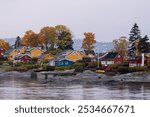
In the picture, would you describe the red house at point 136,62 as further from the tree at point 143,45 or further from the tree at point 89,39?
the tree at point 89,39

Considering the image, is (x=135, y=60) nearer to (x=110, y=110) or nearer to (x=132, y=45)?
(x=132, y=45)

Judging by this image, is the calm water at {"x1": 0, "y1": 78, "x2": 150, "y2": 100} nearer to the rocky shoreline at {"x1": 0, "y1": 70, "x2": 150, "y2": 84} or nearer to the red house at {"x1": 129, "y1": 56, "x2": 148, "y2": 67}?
the rocky shoreline at {"x1": 0, "y1": 70, "x2": 150, "y2": 84}

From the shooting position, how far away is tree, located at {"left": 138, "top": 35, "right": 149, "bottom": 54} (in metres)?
15.9

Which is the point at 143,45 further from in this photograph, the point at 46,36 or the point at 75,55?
the point at 46,36

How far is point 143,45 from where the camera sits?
16.1 metres

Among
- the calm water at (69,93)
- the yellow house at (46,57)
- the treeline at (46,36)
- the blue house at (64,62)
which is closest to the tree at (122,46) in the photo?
the blue house at (64,62)

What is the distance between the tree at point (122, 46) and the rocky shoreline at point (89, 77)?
333cm

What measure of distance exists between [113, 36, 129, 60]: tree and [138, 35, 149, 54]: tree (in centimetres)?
66

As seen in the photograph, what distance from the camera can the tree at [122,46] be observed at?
1646 centimetres

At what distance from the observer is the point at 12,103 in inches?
145

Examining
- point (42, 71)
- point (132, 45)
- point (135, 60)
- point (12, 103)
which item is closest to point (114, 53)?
point (132, 45)

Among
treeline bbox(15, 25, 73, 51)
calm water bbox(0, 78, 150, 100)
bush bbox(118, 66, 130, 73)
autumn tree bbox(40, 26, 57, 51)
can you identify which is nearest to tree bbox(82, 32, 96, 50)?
treeline bbox(15, 25, 73, 51)

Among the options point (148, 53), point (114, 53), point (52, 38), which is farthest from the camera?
point (114, 53)

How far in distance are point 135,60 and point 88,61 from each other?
2.26 meters
